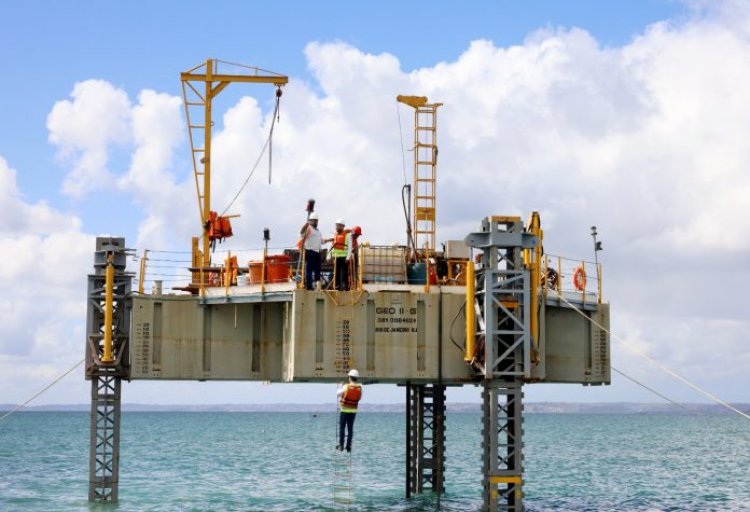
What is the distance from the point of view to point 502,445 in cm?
3120

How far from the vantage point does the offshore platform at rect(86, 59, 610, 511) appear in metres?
31.4

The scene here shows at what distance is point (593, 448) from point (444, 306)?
296 ft

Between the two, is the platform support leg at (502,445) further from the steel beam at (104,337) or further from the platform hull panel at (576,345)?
the steel beam at (104,337)

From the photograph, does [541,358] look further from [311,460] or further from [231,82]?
[311,460]

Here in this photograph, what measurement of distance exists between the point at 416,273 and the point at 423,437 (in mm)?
11582

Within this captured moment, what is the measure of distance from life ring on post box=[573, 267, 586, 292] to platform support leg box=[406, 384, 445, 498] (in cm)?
1002

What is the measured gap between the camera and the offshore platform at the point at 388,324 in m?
31.4

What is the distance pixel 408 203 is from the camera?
3909 cm

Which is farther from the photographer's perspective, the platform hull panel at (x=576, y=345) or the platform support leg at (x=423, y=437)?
the platform support leg at (x=423, y=437)

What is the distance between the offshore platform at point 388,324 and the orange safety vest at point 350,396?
1.19 metres

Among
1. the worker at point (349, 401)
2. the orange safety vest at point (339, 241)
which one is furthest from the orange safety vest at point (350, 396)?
the orange safety vest at point (339, 241)

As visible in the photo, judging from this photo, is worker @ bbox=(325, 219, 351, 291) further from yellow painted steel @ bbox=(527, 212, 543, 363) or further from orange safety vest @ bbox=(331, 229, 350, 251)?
yellow painted steel @ bbox=(527, 212, 543, 363)

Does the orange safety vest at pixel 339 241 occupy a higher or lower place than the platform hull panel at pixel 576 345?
higher

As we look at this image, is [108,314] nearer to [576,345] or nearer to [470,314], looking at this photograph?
[470,314]
